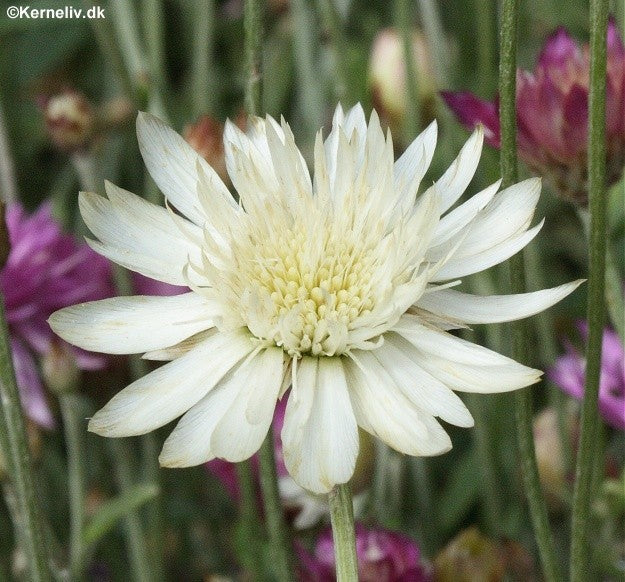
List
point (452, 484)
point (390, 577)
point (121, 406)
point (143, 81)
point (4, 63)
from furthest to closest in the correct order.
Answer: point (4, 63) → point (452, 484) → point (143, 81) → point (390, 577) → point (121, 406)

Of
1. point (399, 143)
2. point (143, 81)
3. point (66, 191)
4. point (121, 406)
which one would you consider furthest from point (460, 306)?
point (66, 191)

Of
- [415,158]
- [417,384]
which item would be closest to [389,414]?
[417,384]

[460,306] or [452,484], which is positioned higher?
[460,306]

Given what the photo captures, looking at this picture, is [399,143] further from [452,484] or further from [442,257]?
[442,257]

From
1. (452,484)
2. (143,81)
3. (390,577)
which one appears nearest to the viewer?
(390,577)

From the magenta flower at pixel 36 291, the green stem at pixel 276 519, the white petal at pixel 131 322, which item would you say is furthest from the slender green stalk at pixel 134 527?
the white petal at pixel 131 322

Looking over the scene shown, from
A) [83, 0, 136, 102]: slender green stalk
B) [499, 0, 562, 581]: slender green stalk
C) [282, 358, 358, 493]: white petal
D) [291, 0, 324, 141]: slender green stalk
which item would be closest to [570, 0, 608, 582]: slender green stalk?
[499, 0, 562, 581]: slender green stalk
